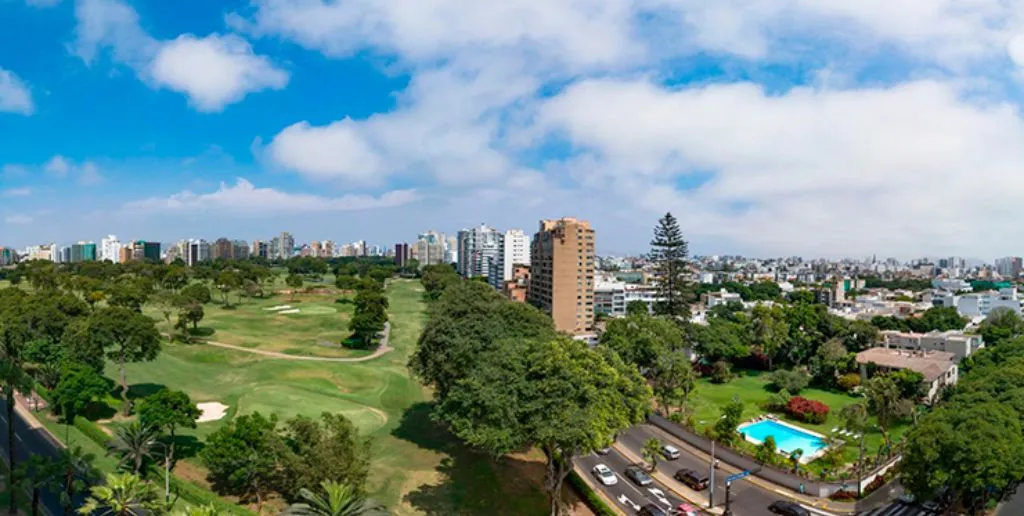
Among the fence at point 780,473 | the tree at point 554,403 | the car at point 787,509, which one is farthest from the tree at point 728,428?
the tree at point 554,403

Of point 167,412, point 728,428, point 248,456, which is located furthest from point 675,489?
point 167,412

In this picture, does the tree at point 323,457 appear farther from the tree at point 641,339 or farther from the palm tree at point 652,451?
the tree at point 641,339

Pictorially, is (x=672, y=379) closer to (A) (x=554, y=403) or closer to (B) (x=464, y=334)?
(B) (x=464, y=334)

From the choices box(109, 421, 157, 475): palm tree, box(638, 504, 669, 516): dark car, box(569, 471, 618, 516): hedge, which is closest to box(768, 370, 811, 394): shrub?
box(638, 504, 669, 516): dark car

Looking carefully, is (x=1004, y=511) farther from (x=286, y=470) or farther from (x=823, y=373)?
(x=286, y=470)

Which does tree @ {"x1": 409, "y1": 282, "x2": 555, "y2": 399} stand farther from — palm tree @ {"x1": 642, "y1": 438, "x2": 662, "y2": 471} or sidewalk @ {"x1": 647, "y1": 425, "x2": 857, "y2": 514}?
sidewalk @ {"x1": 647, "y1": 425, "x2": 857, "y2": 514}

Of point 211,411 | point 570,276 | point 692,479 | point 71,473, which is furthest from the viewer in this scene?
point 570,276
